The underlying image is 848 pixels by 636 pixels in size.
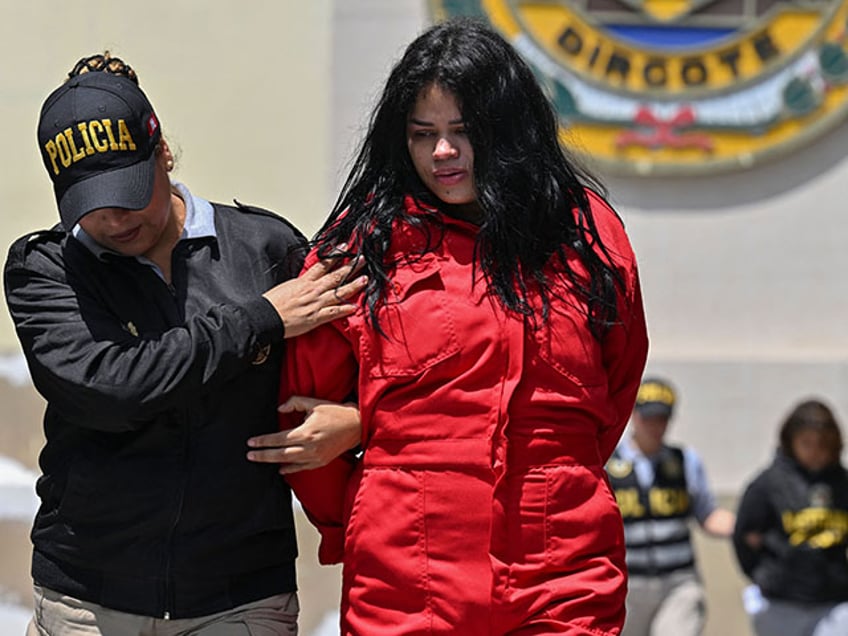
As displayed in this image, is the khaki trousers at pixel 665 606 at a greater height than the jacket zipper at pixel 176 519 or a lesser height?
Answer: lesser

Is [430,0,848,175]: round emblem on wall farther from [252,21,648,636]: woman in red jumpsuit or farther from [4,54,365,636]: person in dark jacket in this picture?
[4,54,365,636]: person in dark jacket

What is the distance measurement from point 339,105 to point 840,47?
91.5 inches

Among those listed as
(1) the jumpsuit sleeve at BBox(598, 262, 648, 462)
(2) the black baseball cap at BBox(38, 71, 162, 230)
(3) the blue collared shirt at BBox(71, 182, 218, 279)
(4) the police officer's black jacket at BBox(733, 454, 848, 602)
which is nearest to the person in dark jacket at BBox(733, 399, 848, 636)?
(4) the police officer's black jacket at BBox(733, 454, 848, 602)

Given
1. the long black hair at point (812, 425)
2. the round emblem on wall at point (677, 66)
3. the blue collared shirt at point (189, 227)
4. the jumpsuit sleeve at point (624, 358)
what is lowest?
the long black hair at point (812, 425)

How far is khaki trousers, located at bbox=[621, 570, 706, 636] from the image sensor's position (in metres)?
6.87

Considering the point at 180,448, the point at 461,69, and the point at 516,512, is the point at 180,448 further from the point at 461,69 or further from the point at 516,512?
the point at 461,69

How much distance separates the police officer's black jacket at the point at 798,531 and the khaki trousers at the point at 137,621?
395cm

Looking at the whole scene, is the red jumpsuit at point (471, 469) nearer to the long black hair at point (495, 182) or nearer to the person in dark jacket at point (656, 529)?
the long black hair at point (495, 182)

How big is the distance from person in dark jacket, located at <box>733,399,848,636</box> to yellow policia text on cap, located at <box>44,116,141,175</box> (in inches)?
173

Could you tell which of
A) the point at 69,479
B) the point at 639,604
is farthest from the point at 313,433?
the point at 639,604

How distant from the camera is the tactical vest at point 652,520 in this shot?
6840 mm

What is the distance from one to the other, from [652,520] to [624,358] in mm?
3705

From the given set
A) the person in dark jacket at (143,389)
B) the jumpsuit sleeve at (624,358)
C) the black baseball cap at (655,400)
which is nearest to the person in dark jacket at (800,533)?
the black baseball cap at (655,400)

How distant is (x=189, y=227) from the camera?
3.24 m
